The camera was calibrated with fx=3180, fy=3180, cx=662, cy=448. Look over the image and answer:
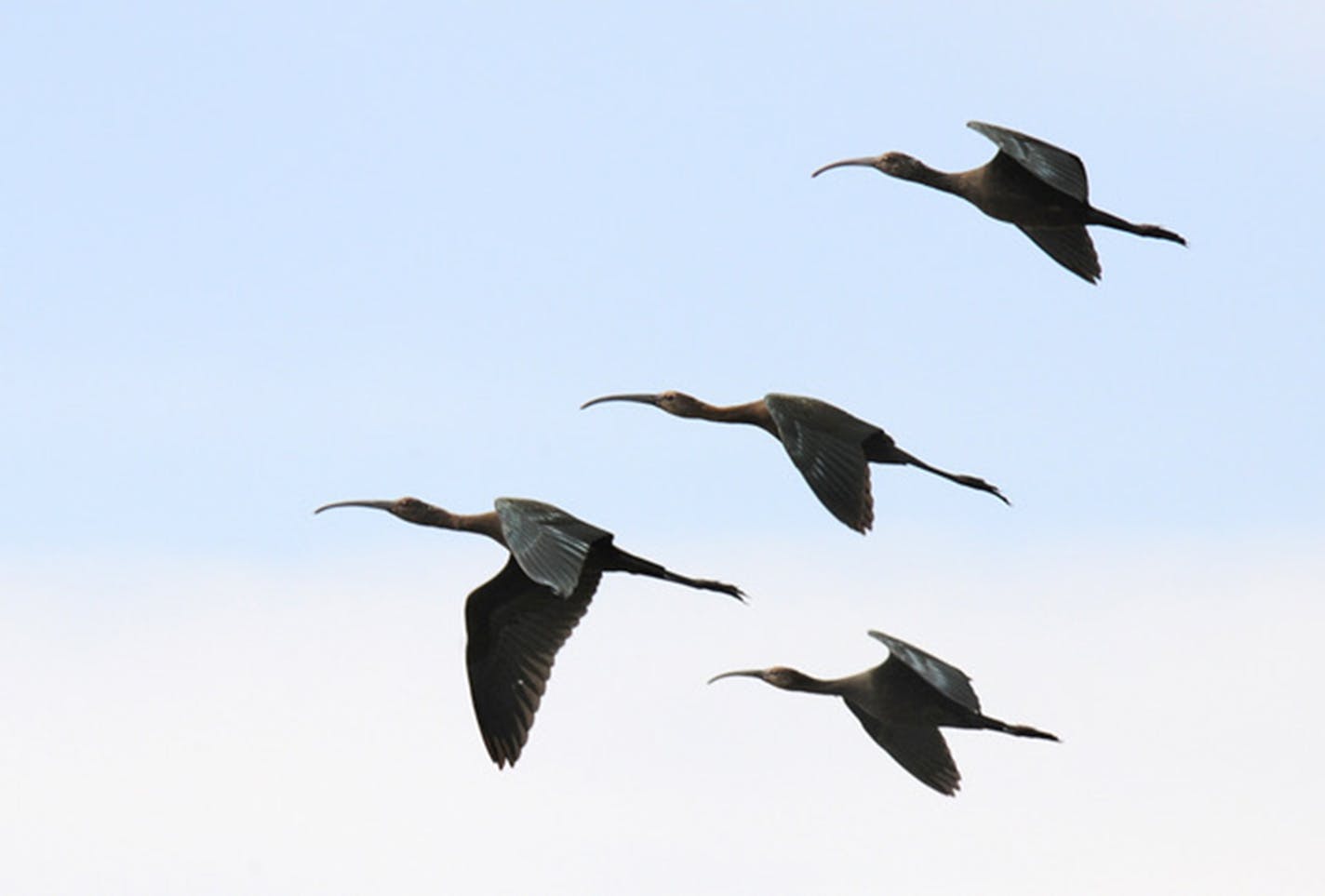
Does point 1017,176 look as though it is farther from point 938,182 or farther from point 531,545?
point 531,545

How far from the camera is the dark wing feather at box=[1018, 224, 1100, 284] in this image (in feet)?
88.2

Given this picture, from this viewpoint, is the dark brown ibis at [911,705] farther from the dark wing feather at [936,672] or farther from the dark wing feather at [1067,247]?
the dark wing feather at [1067,247]

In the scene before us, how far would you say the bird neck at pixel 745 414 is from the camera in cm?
2662

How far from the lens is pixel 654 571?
987 inches

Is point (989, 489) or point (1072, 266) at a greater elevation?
point (1072, 266)

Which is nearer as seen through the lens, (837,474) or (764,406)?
(837,474)

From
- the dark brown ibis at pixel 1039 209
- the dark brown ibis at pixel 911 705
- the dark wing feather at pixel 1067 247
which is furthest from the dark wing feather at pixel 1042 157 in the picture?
the dark brown ibis at pixel 911 705

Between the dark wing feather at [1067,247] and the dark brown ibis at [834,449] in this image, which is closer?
the dark brown ibis at [834,449]

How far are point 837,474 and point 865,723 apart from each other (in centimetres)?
267

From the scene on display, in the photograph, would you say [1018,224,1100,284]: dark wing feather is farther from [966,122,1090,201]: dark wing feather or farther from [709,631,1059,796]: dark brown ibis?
[709,631,1059,796]: dark brown ibis

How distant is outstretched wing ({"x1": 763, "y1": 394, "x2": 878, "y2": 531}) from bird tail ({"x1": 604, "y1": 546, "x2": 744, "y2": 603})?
4.07 feet

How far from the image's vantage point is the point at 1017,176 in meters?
26.5

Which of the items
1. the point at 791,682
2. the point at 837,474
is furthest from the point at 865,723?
the point at 837,474

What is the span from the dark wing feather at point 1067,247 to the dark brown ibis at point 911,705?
3.97 meters
